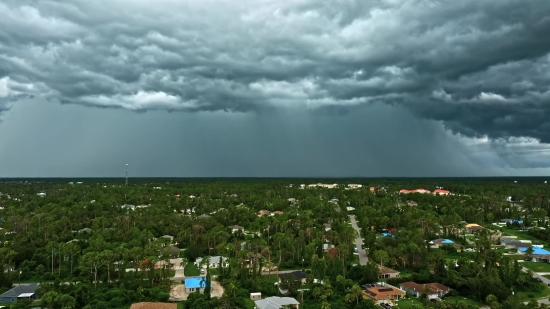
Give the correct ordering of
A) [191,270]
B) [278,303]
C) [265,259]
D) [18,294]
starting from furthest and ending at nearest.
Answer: [191,270] < [265,259] < [18,294] < [278,303]

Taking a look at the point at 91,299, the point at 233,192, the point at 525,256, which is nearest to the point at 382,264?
the point at 525,256

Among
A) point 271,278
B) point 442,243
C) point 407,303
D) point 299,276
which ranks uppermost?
point 442,243

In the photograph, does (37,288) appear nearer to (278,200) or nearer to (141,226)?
(141,226)

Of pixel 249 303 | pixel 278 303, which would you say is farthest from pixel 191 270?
pixel 278 303

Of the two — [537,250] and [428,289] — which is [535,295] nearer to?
[428,289]

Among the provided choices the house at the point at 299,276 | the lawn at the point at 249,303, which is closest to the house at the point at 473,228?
the house at the point at 299,276

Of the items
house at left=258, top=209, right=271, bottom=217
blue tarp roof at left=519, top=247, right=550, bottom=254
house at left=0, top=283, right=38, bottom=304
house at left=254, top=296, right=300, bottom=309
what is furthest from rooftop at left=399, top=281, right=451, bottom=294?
house at left=258, top=209, right=271, bottom=217

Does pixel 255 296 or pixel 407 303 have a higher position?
pixel 255 296
